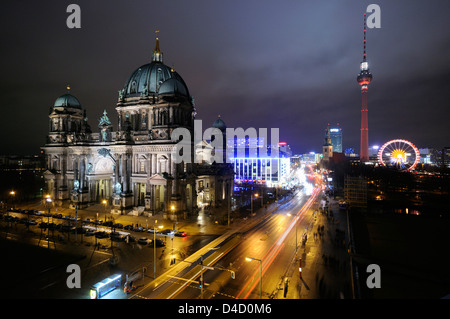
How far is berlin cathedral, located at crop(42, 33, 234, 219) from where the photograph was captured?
2149 inches

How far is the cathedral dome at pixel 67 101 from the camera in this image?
71.4 m

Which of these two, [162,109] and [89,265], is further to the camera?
[162,109]

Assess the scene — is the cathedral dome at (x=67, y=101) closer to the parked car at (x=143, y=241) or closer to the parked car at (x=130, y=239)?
the parked car at (x=130, y=239)

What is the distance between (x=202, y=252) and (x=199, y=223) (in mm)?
15902

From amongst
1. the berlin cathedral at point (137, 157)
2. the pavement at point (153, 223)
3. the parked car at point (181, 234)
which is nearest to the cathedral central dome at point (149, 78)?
the berlin cathedral at point (137, 157)

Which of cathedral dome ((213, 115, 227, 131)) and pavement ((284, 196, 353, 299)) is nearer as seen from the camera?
pavement ((284, 196, 353, 299))

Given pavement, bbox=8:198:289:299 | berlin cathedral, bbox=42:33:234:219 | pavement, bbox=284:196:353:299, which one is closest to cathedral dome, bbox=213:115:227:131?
berlin cathedral, bbox=42:33:234:219

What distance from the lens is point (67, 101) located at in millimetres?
71562

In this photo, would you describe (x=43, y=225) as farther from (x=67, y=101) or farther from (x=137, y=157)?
(x=67, y=101)

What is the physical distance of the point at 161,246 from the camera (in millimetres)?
37875

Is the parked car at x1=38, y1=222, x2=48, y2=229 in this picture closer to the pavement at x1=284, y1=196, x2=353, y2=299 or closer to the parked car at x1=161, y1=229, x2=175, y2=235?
the parked car at x1=161, y1=229, x2=175, y2=235

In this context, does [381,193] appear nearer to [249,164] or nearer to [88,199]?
[249,164]
